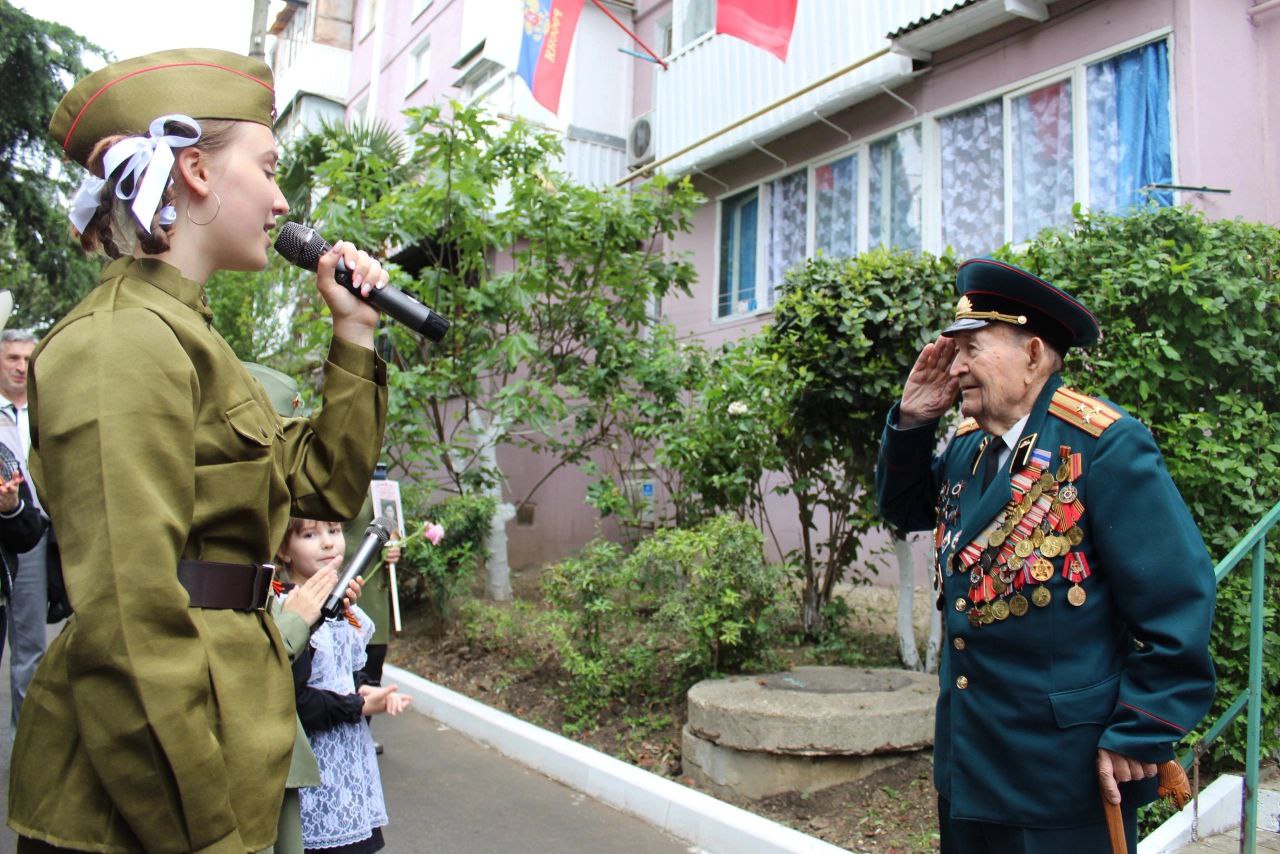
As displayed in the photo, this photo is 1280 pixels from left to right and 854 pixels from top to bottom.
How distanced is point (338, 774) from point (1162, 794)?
2343 millimetres

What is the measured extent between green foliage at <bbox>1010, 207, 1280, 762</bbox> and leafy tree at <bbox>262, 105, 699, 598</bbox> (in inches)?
181

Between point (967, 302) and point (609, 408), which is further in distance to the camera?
point (609, 408)

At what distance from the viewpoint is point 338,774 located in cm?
305

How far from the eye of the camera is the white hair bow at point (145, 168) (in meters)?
1.60

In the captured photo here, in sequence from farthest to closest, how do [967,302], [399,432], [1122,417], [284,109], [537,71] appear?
1. [284,109]
2. [537,71]
3. [399,432]
4. [967,302]
5. [1122,417]

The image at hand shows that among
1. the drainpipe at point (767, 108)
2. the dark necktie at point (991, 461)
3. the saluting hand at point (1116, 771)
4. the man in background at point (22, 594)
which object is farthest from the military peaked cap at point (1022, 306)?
the drainpipe at point (767, 108)

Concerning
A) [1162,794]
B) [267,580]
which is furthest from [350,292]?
[1162,794]

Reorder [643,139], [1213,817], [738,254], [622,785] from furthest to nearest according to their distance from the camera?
[643,139], [738,254], [622,785], [1213,817]

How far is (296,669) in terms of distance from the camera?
288cm

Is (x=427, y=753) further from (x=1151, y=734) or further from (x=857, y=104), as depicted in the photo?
(x=857, y=104)

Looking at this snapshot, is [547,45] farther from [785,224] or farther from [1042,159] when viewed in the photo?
[1042,159]

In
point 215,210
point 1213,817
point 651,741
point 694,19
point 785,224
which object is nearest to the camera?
point 215,210

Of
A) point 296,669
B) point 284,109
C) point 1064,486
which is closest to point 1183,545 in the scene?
point 1064,486

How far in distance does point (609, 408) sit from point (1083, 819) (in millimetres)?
7354
